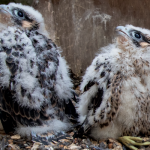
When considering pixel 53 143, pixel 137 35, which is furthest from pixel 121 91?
pixel 53 143

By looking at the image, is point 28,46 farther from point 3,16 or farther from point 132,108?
point 132,108

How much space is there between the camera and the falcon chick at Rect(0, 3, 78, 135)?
131 cm

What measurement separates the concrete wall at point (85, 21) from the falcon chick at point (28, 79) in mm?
605

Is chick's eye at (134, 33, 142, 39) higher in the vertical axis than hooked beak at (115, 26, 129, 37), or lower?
lower

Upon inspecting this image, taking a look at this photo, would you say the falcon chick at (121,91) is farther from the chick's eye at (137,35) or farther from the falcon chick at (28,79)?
the falcon chick at (28,79)

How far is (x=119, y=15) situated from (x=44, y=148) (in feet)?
4.99

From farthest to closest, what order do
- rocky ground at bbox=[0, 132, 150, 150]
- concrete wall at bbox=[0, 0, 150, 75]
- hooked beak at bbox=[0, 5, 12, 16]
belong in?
concrete wall at bbox=[0, 0, 150, 75] < hooked beak at bbox=[0, 5, 12, 16] < rocky ground at bbox=[0, 132, 150, 150]

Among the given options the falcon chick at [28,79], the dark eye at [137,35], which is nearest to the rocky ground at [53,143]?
the falcon chick at [28,79]

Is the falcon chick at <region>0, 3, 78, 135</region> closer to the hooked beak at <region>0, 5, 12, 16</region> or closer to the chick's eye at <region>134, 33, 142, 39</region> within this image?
the hooked beak at <region>0, 5, 12, 16</region>

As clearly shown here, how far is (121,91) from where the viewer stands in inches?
51.8

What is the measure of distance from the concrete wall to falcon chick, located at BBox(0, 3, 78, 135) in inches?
23.8

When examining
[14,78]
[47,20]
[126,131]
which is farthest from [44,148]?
[47,20]

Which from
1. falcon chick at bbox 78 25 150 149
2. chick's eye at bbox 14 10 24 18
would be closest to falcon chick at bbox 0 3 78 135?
chick's eye at bbox 14 10 24 18

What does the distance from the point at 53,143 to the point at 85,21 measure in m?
1.36
